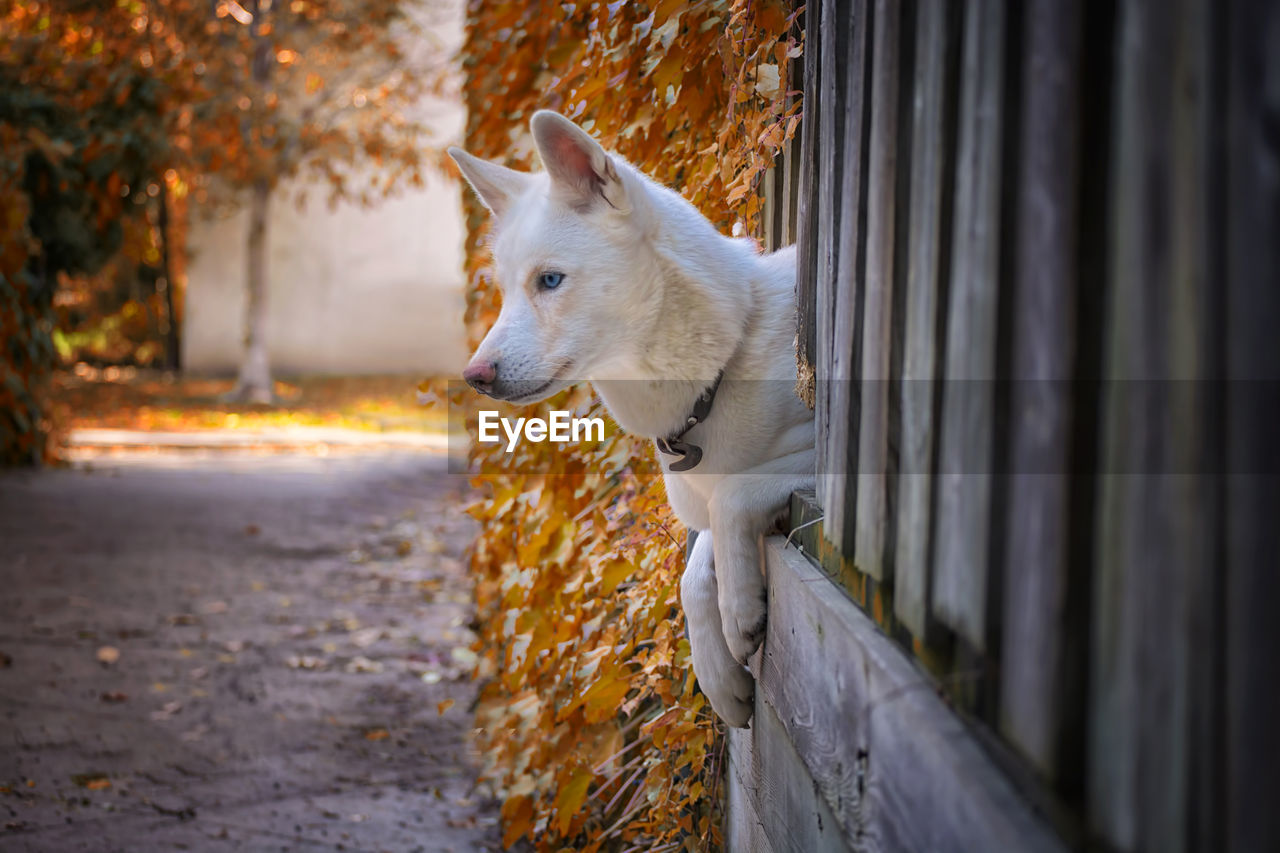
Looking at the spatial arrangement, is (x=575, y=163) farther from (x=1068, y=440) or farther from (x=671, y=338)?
(x=1068, y=440)

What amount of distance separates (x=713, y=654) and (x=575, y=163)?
1087 millimetres

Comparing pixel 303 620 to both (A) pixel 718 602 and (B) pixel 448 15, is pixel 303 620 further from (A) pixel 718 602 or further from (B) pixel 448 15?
(B) pixel 448 15

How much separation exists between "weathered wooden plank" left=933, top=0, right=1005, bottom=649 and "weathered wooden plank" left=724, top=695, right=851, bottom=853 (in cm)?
49

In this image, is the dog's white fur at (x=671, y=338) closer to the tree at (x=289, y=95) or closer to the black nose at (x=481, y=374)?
the black nose at (x=481, y=374)

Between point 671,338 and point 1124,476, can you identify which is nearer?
point 1124,476

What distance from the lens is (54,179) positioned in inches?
363

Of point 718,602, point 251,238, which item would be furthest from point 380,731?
point 251,238

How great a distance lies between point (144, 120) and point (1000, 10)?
33.8ft

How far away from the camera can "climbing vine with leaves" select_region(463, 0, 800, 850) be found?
99.9 inches

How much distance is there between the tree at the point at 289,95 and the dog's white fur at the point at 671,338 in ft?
38.0

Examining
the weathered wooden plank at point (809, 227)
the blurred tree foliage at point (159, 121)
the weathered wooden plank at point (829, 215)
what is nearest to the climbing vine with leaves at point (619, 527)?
the weathered wooden plank at point (809, 227)

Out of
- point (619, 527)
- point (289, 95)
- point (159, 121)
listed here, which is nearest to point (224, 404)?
point (289, 95)

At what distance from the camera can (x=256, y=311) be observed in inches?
621

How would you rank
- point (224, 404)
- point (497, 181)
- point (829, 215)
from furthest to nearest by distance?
point (224, 404) < point (497, 181) < point (829, 215)
